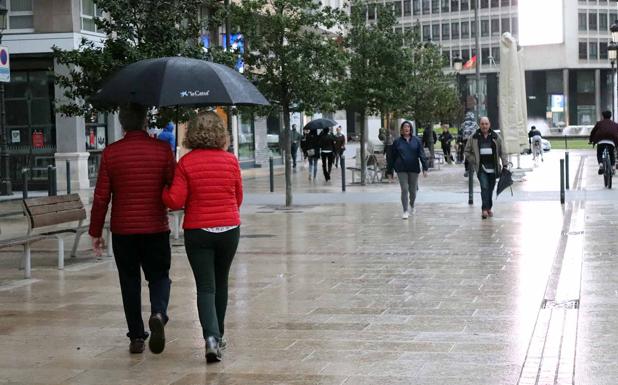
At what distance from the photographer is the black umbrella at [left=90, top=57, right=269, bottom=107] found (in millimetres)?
8602

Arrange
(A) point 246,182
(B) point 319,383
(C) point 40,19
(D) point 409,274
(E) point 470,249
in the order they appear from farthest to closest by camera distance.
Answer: (A) point 246,182 < (C) point 40,19 < (E) point 470,249 < (D) point 409,274 < (B) point 319,383

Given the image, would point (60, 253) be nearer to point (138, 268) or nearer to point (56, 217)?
point (56, 217)

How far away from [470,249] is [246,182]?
21.2m

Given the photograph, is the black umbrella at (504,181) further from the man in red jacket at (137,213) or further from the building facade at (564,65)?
the building facade at (564,65)

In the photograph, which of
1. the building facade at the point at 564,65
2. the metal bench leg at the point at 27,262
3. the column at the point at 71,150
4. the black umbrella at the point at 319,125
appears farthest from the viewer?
the building facade at the point at 564,65

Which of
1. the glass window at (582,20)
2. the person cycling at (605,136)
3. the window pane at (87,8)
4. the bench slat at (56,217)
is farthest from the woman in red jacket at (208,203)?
the glass window at (582,20)

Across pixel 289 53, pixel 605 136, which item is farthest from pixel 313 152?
pixel 289 53

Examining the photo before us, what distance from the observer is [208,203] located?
753 centimetres

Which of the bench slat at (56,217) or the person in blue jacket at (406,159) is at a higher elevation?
the person in blue jacket at (406,159)

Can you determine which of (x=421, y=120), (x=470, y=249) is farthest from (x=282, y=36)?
(x=421, y=120)

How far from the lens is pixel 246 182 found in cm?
3547

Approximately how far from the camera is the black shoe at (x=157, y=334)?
7871 millimetres

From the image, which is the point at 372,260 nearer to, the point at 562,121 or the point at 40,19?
the point at 40,19

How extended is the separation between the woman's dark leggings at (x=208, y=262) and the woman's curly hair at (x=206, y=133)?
588 mm
